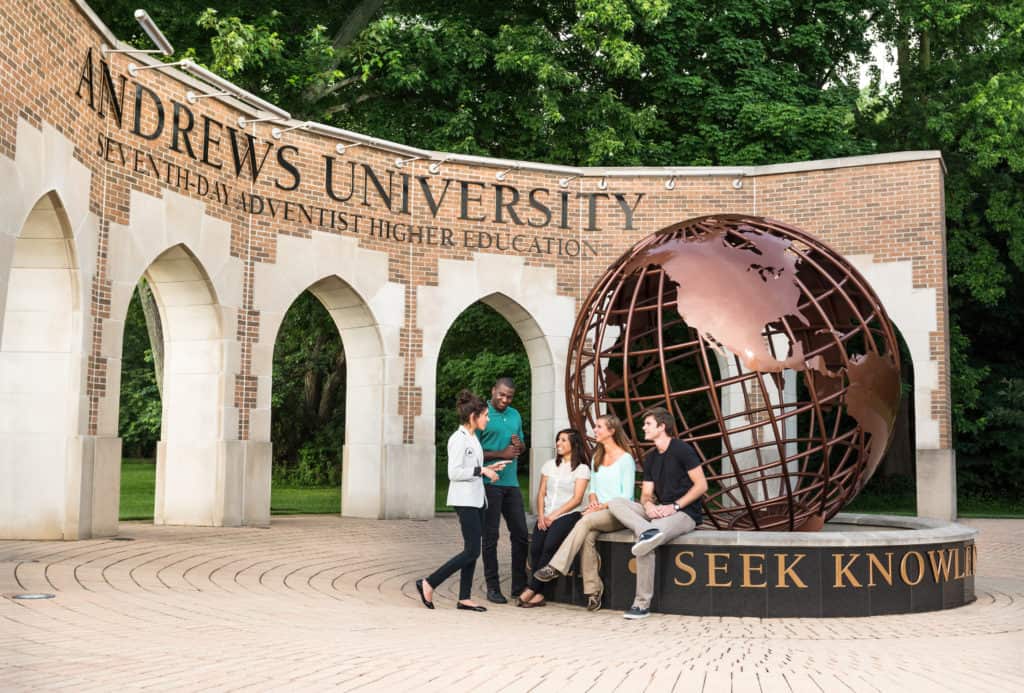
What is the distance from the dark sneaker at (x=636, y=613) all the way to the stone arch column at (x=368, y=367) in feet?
30.7

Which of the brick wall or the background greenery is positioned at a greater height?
the background greenery

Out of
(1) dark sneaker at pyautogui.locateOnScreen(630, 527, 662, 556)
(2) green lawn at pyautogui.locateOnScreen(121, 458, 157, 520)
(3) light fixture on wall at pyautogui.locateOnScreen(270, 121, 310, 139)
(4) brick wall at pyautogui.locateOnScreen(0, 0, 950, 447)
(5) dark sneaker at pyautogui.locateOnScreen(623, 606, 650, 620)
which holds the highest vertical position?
(3) light fixture on wall at pyautogui.locateOnScreen(270, 121, 310, 139)

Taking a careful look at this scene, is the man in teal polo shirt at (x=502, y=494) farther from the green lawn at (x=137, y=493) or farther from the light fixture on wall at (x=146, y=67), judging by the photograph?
the green lawn at (x=137, y=493)

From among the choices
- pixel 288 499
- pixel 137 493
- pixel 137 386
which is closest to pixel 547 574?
pixel 288 499

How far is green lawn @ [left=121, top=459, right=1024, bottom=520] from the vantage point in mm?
20480

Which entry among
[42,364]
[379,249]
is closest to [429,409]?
[379,249]

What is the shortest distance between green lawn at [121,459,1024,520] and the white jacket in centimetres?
1055

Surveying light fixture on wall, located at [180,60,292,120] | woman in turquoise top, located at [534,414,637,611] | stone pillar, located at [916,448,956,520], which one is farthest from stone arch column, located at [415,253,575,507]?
woman in turquoise top, located at [534,414,637,611]

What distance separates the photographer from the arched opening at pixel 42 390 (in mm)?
12508

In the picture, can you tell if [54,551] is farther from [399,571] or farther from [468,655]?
[468,655]

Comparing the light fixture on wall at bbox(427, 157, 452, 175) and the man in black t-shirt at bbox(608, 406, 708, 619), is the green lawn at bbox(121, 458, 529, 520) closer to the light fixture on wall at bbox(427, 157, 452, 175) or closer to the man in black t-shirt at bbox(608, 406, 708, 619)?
the light fixture on wall at bbox(427, 157, 452, 175)

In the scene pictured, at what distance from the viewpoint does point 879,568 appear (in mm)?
8719

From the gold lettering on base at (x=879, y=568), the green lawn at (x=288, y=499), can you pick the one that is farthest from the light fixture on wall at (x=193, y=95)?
the gold lettering on base at (x=879, y=568)

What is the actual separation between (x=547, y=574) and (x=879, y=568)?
8.51ft
